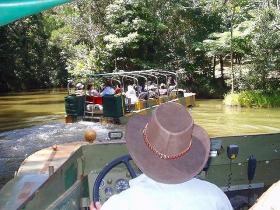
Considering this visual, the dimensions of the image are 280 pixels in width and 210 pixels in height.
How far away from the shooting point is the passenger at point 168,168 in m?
1.47

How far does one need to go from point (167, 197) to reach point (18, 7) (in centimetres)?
111

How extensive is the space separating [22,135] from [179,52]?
14.6m

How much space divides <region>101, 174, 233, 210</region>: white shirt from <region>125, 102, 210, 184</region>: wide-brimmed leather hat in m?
0.04

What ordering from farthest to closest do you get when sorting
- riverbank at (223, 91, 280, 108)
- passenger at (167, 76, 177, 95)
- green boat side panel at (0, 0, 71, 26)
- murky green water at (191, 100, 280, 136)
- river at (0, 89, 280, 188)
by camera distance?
riverbank at (223, 91, 280, 108)
passenger at (167, 76, 177, 95)
murky green water at (191, 100, 280, 136)
river at (0, 89, 280, 188)
green boat side panel at (0, 0, 71, 26)

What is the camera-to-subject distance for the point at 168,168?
1.52 metres

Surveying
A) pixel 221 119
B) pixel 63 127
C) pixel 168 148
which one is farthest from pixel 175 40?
pixel 168 148

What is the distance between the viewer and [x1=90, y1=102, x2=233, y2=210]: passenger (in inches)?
57.8

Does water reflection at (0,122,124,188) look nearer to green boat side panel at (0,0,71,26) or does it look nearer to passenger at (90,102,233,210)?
green boat side panel at (0,0,71,26)

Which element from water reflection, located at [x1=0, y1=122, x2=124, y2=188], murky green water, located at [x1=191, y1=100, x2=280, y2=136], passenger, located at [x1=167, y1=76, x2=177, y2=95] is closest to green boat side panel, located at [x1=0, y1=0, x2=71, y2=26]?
water reflection, located at [x1=0, y1=122, x2=124, y2=188]

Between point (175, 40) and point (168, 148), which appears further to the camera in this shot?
point (175, 40)

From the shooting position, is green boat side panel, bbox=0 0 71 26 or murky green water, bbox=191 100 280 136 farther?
murky green water, bbox=191 100 280 136

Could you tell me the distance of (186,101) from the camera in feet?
60.5

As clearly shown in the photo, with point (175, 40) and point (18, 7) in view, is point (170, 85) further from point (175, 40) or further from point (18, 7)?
point (18, 7)

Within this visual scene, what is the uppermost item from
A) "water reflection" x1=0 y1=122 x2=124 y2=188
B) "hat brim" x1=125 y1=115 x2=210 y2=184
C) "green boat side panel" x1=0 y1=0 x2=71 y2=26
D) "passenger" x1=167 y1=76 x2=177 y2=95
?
"green boat side panel" x1=0 y1=0 x2=71 y2=26
